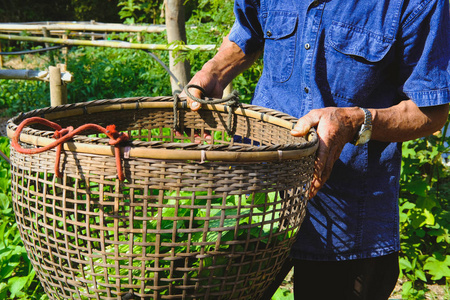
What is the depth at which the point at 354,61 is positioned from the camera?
5.05 ft

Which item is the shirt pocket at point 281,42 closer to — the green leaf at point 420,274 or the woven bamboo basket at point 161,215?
the woven bamboo basket at point 161,215

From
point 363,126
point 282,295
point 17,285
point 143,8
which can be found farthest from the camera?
point 143,8

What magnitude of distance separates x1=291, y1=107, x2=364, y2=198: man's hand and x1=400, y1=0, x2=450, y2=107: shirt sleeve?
27cm

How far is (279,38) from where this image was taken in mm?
1673

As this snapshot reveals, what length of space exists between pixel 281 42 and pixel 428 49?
0.48 meters

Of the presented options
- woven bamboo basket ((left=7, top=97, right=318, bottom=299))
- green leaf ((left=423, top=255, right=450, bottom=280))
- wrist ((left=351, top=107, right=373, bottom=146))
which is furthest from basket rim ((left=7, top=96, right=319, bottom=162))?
green leaf ((left=423, top=255, right=450, bottom=280))

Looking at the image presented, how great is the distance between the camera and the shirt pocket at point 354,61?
4.94 feet

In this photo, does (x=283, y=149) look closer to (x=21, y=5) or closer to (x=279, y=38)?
(x=279, y=38)

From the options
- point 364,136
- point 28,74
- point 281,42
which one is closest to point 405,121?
point 364,136

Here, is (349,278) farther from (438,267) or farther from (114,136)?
(438,267)

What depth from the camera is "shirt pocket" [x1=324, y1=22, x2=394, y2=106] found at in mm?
1505

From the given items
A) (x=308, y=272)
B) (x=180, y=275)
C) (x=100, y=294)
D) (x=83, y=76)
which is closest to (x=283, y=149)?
(x=180, y=275)

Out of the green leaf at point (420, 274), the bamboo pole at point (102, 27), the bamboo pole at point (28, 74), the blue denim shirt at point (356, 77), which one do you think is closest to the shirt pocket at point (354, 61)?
the blue denim shirt at point (356, 77)

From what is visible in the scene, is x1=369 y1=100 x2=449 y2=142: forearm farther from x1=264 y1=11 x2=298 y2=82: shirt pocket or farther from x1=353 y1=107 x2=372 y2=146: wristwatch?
x1=264 y1=11 x2=298 y2=82: shirt pocket
